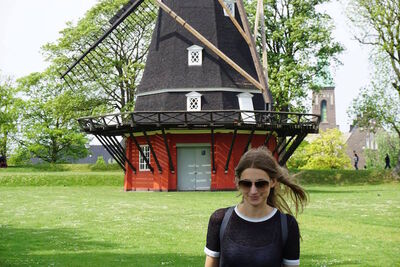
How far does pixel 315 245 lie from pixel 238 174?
8.32 meters

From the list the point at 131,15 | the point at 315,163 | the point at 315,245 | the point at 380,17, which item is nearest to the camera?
the point at 315,245

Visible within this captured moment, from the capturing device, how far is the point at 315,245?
39.4 feet

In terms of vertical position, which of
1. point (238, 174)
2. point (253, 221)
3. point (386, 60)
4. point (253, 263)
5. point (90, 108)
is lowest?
point (253, 263)

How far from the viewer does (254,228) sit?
3926 mm

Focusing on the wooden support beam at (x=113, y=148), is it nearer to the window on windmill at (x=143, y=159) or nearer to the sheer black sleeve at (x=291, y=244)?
the window on windmill at (x=143, y=159)

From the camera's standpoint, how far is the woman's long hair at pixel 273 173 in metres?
4.09

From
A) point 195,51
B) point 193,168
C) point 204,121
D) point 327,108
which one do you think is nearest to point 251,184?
point 204,121

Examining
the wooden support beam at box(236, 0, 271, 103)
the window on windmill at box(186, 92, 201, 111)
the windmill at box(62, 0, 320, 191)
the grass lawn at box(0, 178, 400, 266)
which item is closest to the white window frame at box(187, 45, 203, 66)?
the windmill at box(62, 0, 320, 191)

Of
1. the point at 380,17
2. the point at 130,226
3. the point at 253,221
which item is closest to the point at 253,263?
the point at 253,221

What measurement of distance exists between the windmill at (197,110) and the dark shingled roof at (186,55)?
5 cm

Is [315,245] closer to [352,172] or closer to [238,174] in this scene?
[238,174]

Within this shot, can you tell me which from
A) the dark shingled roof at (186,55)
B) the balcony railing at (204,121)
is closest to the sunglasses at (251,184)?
the balcony railing at (204,121)

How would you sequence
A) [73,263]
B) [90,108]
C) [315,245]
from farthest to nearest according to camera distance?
[90,108] < [315,245] < [73,263]

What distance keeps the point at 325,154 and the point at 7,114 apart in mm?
33328
